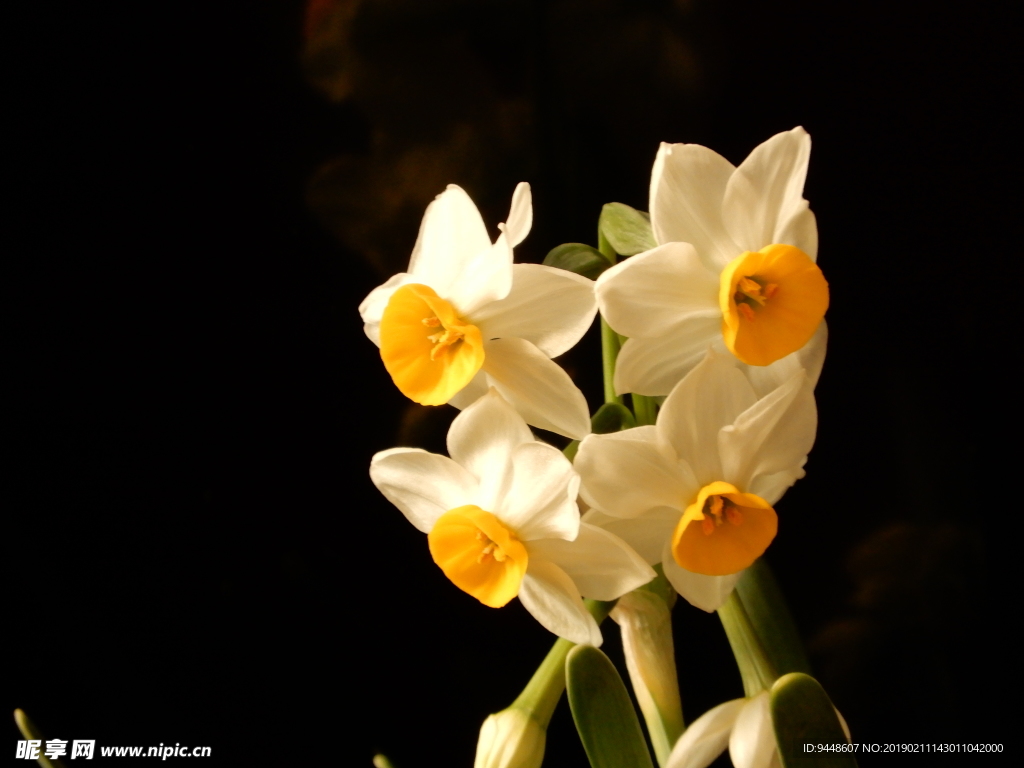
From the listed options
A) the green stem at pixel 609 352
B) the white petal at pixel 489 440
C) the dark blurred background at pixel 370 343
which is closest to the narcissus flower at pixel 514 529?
the white petal at pixel 489 440

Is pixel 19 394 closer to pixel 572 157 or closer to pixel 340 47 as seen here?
pixel 340 47

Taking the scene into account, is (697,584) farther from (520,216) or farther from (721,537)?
(520,216)

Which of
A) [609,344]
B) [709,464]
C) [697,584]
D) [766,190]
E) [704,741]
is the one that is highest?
[766,190]

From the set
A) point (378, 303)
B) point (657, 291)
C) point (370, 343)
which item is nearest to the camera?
point (657, 291)

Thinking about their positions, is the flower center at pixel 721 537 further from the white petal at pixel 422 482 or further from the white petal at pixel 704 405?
the white petal at pixel 422 482

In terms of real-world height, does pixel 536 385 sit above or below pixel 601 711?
above

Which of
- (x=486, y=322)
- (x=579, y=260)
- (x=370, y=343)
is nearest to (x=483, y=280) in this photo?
(x=486, y=322)

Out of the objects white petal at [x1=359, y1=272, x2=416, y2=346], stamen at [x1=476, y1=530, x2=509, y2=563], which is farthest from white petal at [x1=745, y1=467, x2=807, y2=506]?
white petal at [x1=359, y1=272, x2=416, y2=346]
